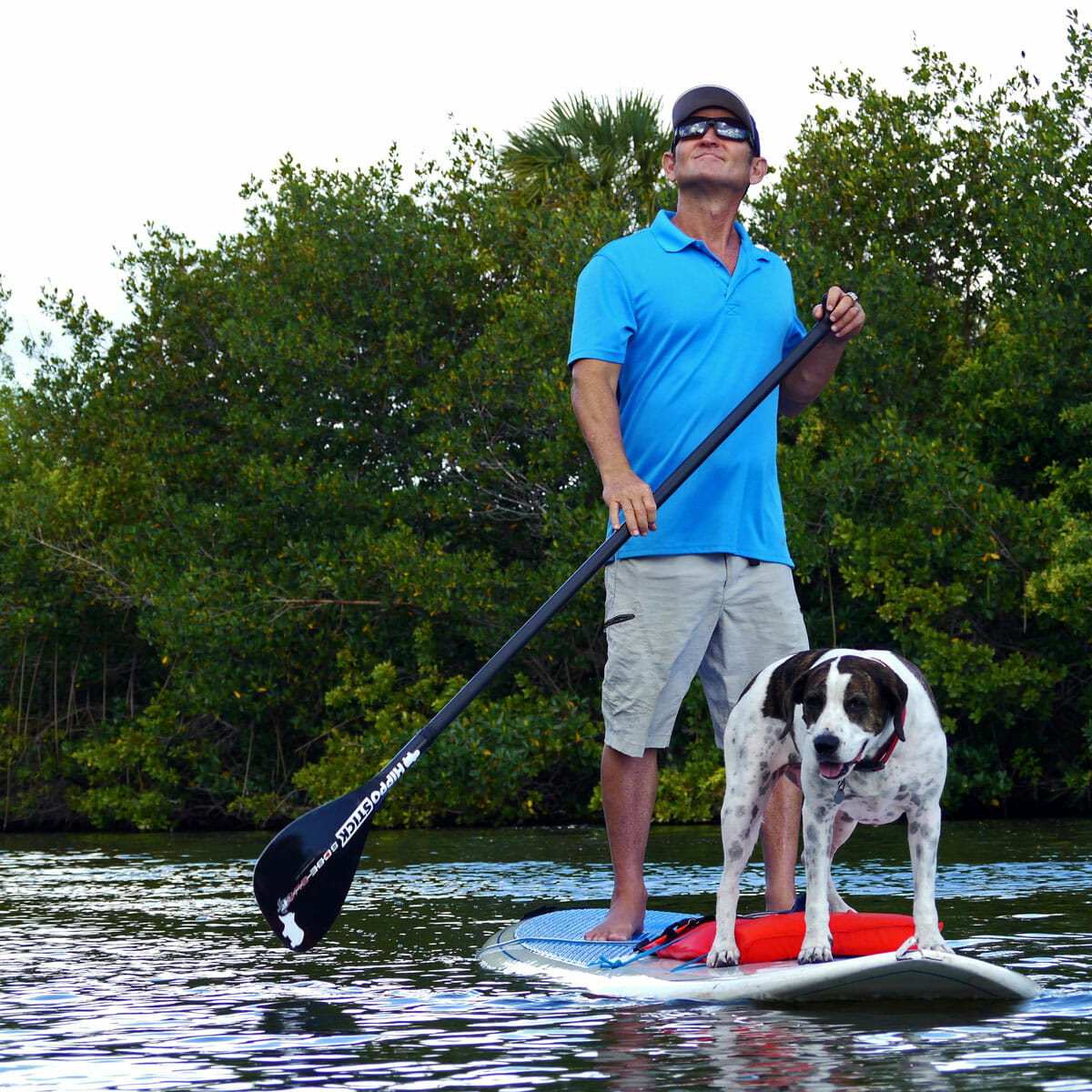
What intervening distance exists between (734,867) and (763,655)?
76 centimetres

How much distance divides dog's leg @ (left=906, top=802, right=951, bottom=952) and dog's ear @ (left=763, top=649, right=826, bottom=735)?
17.2 inches

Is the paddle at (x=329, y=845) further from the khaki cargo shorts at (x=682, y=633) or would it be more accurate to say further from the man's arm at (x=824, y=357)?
the khaki cargo shorts at (x=682, y=633)

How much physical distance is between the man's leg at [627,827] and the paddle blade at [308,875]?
0.83 meters

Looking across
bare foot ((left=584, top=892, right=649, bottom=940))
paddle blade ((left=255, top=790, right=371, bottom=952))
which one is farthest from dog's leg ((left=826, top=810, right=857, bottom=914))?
paddle blade ((left=255, top=790, right=371, bottom=952))

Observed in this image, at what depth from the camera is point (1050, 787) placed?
16.6 meters

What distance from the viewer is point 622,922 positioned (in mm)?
5391

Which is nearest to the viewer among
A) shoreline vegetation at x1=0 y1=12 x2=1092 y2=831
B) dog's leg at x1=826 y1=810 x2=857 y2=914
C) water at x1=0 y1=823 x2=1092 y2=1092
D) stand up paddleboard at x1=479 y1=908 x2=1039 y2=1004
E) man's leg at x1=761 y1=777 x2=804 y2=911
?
water at x1=0 y1=823 x2=1092 y2=1092

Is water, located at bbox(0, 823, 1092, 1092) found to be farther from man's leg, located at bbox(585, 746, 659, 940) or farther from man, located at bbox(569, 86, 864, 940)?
man, located at bbox(569, 86, 864, 940)

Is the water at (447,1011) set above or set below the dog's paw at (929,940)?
below

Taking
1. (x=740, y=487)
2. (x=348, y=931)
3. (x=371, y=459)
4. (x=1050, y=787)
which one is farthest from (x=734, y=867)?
(x=371, y=459)

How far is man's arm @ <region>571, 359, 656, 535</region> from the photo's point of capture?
507 cm

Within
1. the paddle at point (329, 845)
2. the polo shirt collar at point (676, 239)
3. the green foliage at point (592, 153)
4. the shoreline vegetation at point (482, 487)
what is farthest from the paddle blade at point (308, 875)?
the green foliage at point (592, 153)

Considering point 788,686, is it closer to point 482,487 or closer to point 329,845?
point 329,845

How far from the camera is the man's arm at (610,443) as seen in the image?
5.07m
